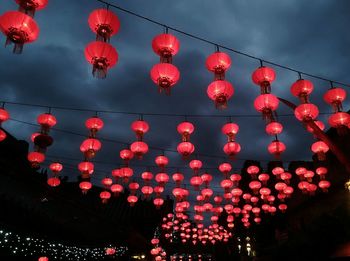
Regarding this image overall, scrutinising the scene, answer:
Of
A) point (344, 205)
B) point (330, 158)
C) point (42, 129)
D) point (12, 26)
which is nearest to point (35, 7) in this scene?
point (12, 26)

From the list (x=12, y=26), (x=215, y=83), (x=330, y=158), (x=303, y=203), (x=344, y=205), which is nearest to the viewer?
(x=12, y=26)

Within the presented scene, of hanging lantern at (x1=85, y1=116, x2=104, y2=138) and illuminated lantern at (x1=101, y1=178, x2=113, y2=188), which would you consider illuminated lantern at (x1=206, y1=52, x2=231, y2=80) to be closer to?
hanging lantern at (x1=85, y1=116, x2=104, y2=138)

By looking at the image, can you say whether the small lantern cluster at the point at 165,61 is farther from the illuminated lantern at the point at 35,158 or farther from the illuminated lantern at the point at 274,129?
the illuminated lantern at the point at 35,158

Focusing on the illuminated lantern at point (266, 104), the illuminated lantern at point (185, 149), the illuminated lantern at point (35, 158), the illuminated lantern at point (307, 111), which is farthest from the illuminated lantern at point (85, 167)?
the illuminated lantern at point (307, 111)

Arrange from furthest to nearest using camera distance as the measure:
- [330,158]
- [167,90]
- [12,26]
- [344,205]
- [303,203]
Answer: [303,203]
[330,158]
[344,205]
[167,90]
[12,26]

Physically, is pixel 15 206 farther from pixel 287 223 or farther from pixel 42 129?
pixel 287 223

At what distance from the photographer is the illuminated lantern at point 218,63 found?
805cm

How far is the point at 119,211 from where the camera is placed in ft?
92.5

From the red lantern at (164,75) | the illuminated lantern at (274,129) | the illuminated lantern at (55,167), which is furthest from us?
the illuminated lantern at (55,167)

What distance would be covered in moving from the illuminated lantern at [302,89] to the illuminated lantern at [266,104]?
2.69 ft

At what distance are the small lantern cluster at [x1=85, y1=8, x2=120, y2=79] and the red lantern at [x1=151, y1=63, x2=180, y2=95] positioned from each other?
126 centimetres

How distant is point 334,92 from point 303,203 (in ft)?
46.3

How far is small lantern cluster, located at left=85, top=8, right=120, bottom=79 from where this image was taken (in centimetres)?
660

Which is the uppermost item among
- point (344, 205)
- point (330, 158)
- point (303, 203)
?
point (330, 158)
